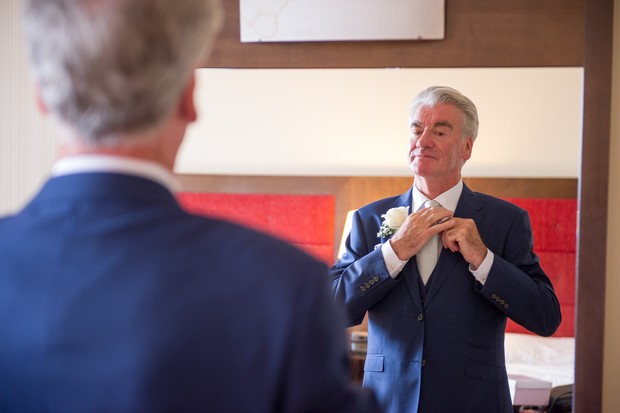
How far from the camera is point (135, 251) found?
0.70 metres

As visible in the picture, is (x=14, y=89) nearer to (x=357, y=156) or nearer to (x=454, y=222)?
(x=454, y=222)

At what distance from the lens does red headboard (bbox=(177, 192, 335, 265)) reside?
473cm

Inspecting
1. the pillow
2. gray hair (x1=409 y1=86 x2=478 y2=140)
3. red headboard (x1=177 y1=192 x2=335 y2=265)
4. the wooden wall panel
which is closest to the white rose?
gray hair (x1=409 y1=86 x2=478 y2=140)

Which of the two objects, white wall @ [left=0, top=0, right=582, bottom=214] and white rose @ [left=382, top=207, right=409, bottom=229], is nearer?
white rose @ [left=382, top=207, right=409, bottom=229]

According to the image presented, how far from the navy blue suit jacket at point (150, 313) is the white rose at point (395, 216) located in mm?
1458

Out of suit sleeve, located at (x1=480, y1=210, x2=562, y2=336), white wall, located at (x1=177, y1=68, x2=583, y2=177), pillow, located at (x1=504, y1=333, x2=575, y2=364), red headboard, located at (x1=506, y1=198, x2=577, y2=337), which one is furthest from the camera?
white wall, located at (x1=177, y1=68, x2=583, y2=177)

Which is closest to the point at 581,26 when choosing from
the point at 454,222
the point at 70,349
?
the point at 454,222

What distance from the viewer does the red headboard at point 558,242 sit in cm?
450

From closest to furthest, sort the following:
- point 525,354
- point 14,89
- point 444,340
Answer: point 444,340, point 14,89, point 525,354

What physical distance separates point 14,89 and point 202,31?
257 cm

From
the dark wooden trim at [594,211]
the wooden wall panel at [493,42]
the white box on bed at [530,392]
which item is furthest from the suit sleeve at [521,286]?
the white box on bed at [530,392]

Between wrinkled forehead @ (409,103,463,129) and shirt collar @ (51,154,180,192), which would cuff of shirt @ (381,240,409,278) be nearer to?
wrinkled forehead @ (409,103,463,129)

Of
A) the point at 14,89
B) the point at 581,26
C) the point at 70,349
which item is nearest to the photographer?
the point at 70,349

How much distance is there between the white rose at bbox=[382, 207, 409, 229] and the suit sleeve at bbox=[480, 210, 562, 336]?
11.4 inches
